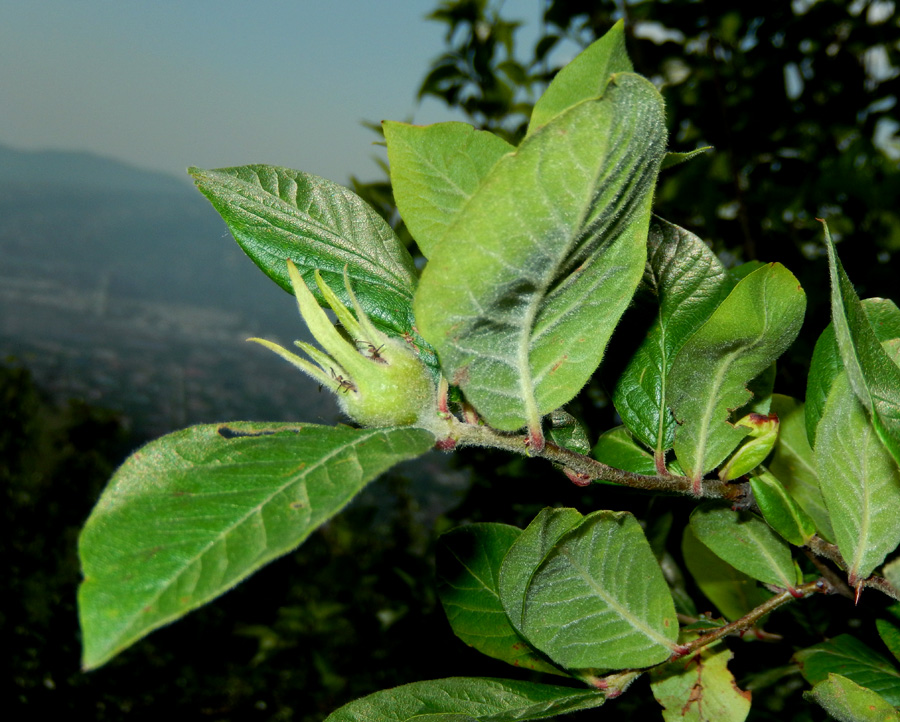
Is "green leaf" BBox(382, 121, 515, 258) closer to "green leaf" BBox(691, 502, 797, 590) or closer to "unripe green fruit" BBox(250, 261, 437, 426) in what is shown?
"unripe green fruit" BBox(250, 261, 437, 426)

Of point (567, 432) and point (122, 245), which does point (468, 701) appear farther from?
point (122, 245)

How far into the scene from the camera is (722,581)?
69 centimetres

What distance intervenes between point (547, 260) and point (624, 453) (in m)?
0.28

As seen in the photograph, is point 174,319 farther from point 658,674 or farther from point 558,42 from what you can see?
→ point 658,674

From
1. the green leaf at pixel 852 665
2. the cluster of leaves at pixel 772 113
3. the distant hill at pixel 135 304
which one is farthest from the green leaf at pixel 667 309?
the distant hill at pixel 135 304

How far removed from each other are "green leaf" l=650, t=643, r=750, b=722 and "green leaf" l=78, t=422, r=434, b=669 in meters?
0.38

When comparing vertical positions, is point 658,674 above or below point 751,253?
below

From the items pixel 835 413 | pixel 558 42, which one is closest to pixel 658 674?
pixel 835 413

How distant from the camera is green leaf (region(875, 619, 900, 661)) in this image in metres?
0.56

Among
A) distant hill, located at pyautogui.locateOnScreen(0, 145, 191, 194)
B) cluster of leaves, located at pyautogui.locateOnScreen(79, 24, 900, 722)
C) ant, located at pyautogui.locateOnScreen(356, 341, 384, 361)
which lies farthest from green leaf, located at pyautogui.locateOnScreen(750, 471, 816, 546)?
distant hill, located at pyautogui.locateOnScreen(0, 145, 191, 194)

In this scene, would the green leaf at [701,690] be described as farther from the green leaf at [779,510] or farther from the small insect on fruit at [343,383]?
the small insect on fruit at [343,383]

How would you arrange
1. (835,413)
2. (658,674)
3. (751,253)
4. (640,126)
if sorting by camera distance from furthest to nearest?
1. (751,253)
2. (658,674)
3. (835,413)
4. (640,126)

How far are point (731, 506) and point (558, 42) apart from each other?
1633mm

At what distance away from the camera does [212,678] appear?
8.76ft
